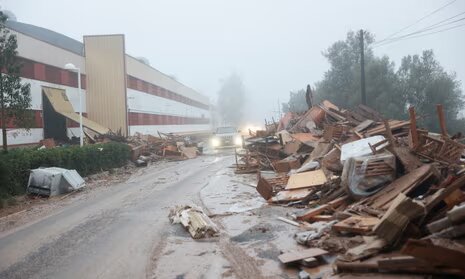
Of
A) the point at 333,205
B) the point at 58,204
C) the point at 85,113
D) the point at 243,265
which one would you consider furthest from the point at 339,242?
the point at 85,113

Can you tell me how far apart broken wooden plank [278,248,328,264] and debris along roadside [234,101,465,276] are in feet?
0.07

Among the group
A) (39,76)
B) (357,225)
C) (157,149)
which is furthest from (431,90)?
(357,225)

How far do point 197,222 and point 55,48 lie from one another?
22.1m

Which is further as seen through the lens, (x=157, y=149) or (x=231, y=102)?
(x=231, y=102)

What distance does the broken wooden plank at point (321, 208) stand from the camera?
8.58 m

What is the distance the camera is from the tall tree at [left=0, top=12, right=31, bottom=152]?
14805 mm

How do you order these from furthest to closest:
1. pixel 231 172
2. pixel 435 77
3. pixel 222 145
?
pixel 435 77
pixel 222 145
pixel 231 172

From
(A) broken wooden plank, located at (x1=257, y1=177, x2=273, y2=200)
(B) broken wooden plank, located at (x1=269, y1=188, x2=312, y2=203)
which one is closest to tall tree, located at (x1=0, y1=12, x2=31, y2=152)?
(A) broken wooden plank, located at (x1=257, y1=177, x2=273, y2=200)

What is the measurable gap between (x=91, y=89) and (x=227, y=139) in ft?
38.3

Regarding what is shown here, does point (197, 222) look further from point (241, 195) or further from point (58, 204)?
point (58, 204)

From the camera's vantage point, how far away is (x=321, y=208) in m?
8.77

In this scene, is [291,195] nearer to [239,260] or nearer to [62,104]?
[239,260]

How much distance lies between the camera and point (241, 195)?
12516 millimetres

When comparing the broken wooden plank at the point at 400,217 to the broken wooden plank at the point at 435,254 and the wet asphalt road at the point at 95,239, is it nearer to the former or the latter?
the broken wooden plank at the point at 435,254
